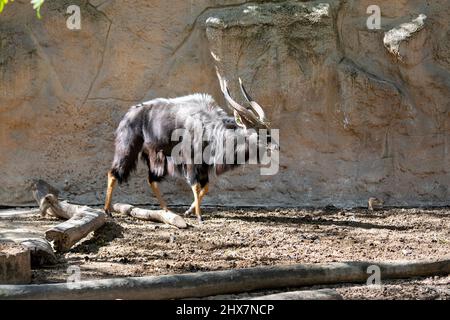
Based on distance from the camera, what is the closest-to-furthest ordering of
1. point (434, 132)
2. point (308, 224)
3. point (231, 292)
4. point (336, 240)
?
1. point (231, 292)
2. point (336, 240)
3. point (308, 224)
4. point (434, 132)

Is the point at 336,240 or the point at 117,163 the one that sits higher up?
the point at 117,163

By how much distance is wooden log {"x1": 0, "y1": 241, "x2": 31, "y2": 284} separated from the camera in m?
5.18

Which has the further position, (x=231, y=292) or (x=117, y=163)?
(x=117, y=163)

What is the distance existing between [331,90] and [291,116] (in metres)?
0.61

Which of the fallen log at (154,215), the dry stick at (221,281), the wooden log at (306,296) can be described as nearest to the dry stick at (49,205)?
the fallen log at (154,215)

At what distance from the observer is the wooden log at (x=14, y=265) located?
518 cm

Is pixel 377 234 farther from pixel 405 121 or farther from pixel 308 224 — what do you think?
pixel 405 121

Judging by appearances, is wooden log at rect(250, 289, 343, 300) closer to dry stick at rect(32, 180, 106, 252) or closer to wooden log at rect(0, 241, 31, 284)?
wooden log at rect(0, 241, 31, 284)

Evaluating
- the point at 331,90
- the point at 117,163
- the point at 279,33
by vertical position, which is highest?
the point at 279,33

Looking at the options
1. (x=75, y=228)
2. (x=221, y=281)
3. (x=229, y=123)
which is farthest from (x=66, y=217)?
(x=221, y=281)

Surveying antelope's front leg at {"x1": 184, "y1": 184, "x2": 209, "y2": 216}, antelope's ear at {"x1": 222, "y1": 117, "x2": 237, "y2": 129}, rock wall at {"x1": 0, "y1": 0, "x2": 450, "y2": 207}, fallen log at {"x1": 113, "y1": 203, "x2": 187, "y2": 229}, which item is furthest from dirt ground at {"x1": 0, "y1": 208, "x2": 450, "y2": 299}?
antelope's ear at {"x1": 222, "y1": 117, "x2": 237, "y2": 129}
